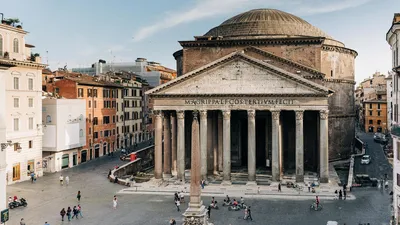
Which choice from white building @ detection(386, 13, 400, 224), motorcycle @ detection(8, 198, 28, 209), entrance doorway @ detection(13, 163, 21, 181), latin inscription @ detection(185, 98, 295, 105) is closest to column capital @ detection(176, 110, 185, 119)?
latin inscription @ detection(185, 98, 295, 105)

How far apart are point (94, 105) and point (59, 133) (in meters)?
8.85

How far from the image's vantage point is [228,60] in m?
34.7

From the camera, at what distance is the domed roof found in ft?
148

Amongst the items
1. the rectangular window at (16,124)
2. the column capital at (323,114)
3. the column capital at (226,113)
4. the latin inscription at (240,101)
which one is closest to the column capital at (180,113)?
the latin inscription at (240,101)

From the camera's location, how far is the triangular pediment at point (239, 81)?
33.7 m

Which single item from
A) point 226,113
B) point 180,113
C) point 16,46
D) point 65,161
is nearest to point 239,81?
point 226,113

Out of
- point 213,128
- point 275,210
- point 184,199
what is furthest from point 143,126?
point 275,210

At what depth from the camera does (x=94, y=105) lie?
50219 millimetres

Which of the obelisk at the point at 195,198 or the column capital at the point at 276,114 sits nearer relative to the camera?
the obelisk at the point at 195,198

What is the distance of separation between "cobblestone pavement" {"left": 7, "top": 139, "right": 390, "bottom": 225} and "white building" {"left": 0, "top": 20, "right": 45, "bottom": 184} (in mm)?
2561

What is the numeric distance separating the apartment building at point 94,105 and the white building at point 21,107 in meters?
7.51

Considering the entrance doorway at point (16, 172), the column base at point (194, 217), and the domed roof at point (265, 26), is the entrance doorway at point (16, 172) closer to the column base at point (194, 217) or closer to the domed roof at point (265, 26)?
the column base at point (194, 217)

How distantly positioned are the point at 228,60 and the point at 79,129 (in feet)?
63.3

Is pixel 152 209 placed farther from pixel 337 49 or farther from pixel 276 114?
pixel 337 49
